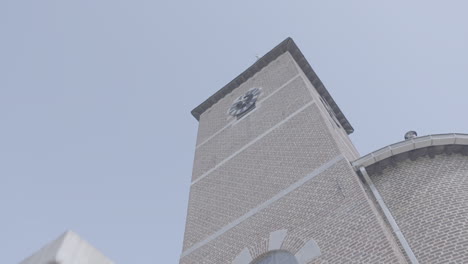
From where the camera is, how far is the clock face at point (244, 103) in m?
17.4

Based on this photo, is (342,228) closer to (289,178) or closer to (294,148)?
(289,178)

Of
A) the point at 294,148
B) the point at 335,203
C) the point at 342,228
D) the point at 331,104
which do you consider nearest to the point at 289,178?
the point at 294,148

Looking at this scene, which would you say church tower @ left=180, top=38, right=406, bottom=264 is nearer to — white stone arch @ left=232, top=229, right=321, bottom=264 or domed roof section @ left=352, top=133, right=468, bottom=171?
white stone arch @ left=232, top=229, right=321, bottom=264

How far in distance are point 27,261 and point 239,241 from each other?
776 centimetres

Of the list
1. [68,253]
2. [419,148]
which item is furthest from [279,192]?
[68,253]

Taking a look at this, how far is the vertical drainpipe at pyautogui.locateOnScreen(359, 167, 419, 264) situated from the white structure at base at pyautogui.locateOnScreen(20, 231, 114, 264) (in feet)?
21.3

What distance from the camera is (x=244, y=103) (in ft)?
59.4

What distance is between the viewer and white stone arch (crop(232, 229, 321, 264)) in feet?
28.8

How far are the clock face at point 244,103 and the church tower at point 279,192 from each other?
0.21ft

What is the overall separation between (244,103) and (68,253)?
599 inches

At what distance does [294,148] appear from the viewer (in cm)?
1238

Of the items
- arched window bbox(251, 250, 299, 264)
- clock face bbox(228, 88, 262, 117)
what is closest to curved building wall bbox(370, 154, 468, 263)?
arched window bbox(251, 250, 299, 264)

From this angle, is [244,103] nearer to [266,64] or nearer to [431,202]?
[266,64]

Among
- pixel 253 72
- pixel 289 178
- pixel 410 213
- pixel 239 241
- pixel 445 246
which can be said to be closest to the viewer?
pixel 445 246
